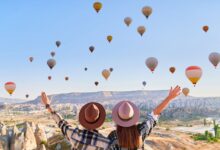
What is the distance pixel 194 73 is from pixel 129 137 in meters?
25.0

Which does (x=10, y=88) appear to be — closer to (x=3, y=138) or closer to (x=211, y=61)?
(x=3, y=138)

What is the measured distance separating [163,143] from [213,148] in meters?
9.35

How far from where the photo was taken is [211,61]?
4062 cm

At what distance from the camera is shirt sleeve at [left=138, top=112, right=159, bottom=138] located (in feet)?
18.5

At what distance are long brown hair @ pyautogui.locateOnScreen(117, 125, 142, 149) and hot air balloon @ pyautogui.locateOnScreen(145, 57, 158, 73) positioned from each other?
111ft

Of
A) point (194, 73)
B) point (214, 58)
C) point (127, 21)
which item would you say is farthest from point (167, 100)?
point (127, 21)

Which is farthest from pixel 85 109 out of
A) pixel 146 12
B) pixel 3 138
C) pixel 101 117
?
pixel 146 12

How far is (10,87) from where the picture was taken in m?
42.3

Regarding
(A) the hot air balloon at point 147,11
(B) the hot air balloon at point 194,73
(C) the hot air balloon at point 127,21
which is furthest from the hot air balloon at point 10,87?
(B) the hot air balloon at point 194,73

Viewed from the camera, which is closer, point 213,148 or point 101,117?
point 101,117

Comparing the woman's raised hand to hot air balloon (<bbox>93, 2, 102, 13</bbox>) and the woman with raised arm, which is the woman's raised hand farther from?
hot air balloon (<bbox>93, 2, 102, 13</bbox>)

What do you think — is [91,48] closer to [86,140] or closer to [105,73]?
[105,73]

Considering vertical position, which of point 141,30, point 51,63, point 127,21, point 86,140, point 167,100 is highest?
point 127,21

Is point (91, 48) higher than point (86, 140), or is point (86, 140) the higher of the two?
point (91, 48)
